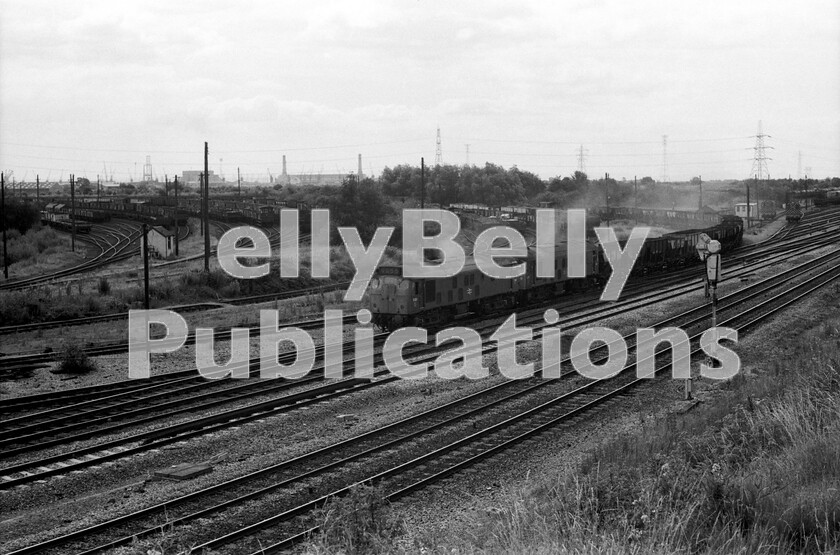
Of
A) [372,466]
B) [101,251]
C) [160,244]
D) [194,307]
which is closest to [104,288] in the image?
[194,307]

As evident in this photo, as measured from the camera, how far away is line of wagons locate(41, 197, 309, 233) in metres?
71.6

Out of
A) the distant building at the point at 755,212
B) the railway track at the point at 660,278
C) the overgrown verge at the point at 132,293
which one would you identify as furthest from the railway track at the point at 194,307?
the distant building at the point at 755,212

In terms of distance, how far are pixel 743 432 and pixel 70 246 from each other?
5784cm

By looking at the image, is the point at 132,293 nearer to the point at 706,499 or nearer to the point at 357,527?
the point at 357,527

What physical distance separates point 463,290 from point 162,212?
184ft

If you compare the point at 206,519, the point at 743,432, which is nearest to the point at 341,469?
the point at 206,519

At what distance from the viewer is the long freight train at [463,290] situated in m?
27.0

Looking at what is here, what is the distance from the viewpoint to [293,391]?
788 inches

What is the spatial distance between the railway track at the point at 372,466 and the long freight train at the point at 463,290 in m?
6.95

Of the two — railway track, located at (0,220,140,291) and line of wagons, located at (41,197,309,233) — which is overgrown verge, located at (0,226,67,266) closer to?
railway track, located at (0,220,140,291)

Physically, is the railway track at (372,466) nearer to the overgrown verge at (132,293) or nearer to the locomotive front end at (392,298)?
the locomotive front end at (392,298)

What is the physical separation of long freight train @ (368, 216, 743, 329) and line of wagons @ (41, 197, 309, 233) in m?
32.4

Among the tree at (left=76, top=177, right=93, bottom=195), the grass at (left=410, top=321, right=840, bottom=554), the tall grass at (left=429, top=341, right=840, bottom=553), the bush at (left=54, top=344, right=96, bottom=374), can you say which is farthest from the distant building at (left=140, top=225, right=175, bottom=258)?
the tree at (left=76, top=177, right=93, bottom=195)

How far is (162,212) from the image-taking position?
258 ft
